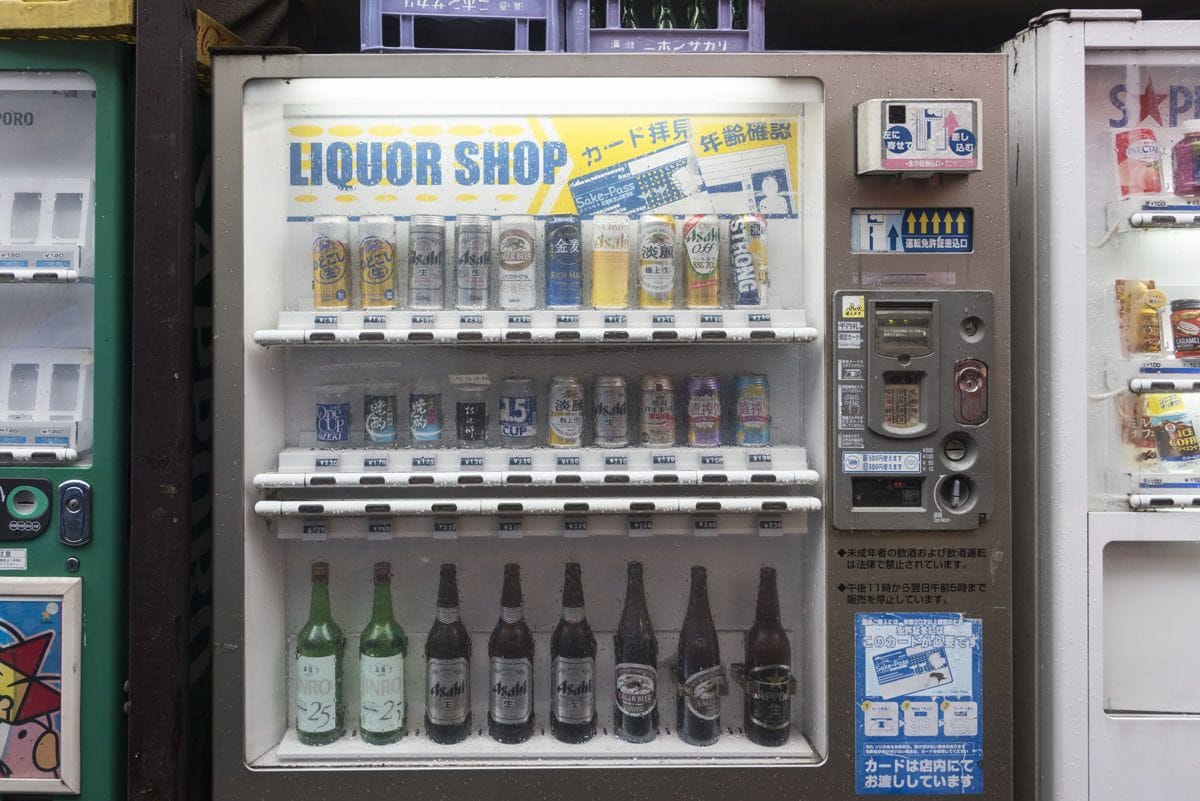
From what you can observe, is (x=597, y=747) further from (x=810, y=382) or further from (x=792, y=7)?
(x=792, y=7)

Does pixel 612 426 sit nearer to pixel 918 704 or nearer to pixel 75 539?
pixel 918 704

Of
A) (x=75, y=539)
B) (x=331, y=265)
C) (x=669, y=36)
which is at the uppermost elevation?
(x=669, y=36)

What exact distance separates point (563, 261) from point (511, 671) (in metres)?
1.08

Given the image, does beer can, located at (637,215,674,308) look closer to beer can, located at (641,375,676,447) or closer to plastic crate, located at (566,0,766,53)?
beer can, located at (641,375,676,447)

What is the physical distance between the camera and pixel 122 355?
6.89 ft

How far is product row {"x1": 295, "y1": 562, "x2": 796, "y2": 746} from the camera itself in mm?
2238

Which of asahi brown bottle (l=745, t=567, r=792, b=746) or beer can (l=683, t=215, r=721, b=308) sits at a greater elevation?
beer can (l=683, t=215, r=721, b=308)

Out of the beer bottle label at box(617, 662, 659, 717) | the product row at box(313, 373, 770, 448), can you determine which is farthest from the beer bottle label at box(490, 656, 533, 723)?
the product row at box(313, 373, 770, 448)

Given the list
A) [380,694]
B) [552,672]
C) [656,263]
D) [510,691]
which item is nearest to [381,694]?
[380,694]

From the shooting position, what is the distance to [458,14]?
2.27m

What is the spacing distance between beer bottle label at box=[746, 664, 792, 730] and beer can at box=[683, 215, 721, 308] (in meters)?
0.99

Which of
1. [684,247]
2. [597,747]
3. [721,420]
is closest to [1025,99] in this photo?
[684,247]

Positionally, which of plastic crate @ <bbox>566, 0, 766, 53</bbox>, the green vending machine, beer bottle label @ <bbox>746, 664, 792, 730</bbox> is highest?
plastic crate @ <bbox>566, 0, 766, 53</bbox>

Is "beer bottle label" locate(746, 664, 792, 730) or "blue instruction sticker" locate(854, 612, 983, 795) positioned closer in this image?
"blue instruction sticker" locate(854, 612, 983, 795)
